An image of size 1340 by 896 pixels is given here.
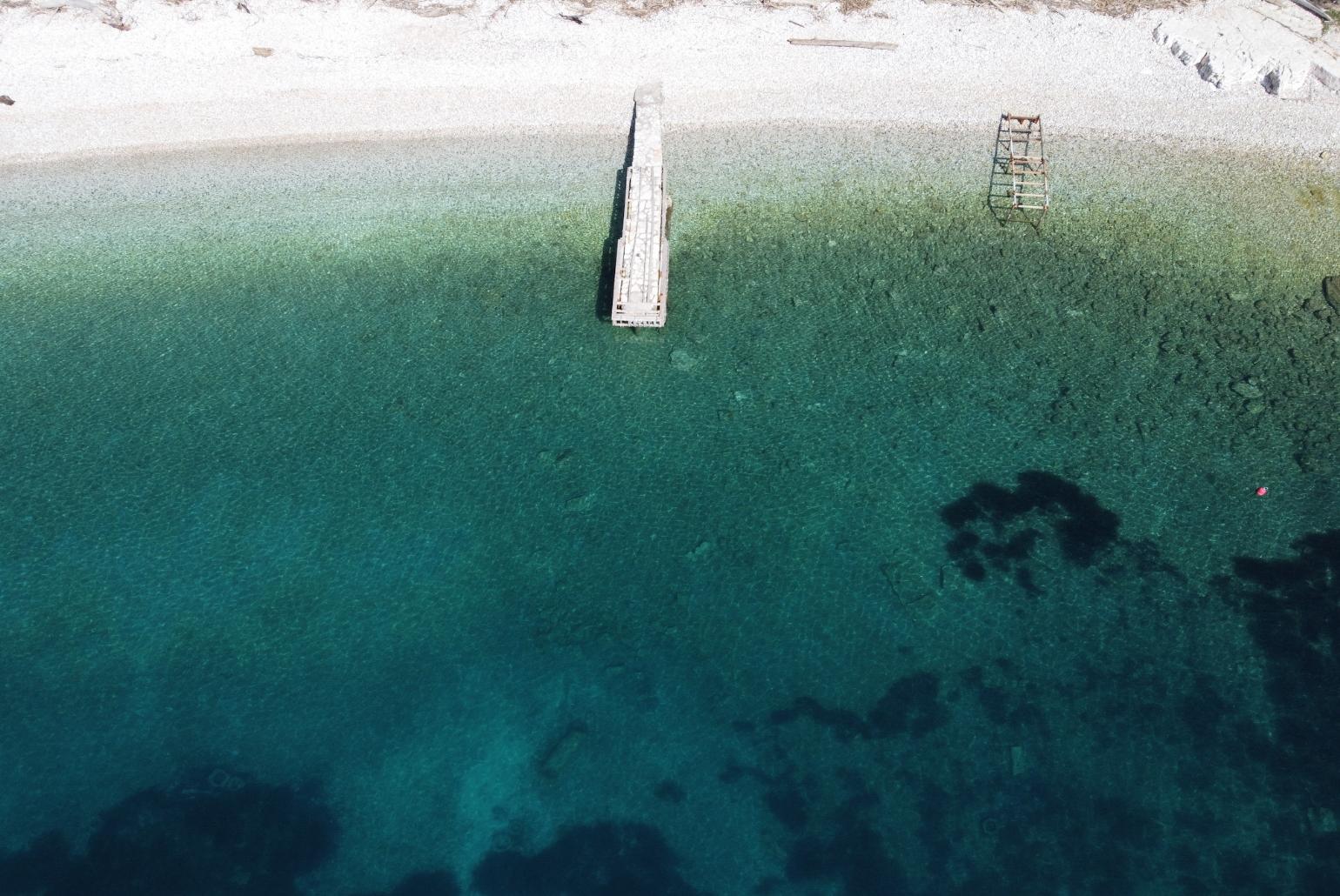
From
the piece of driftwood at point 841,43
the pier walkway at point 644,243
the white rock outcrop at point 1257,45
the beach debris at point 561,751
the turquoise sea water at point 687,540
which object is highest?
the white rock outcrop at point 1257,45

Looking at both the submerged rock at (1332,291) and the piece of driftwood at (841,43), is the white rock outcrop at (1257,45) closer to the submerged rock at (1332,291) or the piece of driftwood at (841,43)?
the submerged rock at (1332,291)

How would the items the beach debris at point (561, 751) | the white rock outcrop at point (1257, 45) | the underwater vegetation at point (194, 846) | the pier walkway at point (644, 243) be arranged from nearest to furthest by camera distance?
the underwater vegetation at point (194, 846) < the beach debris at point (561, 751) < the pier walkway at point (644, 243) < the white rock outcrop at point (1257, 45)

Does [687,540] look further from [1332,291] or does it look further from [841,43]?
[841,43]

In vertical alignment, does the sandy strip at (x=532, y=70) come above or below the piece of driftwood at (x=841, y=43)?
below

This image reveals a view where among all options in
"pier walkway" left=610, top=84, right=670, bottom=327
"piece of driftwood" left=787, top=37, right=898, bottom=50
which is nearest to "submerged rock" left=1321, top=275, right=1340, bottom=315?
"piece of driftwood" left=787, top=37, right=898, bottom=50

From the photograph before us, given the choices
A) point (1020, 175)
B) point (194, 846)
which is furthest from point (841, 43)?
point (194, 846)

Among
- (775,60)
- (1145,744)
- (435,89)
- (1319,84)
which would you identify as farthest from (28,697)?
(1319,84)

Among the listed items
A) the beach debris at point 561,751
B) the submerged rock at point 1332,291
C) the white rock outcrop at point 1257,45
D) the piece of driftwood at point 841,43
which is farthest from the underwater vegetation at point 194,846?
the white rock outcrop at point 1257,45

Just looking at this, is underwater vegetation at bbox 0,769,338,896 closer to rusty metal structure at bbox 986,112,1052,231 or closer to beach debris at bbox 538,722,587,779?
beach debris at bbox 538,722,587,779
